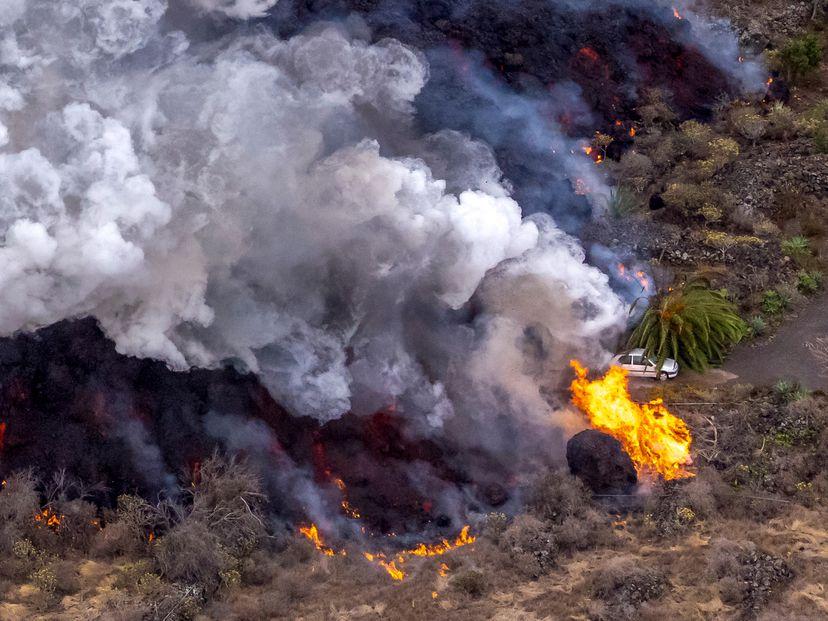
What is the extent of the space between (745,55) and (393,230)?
1951cm

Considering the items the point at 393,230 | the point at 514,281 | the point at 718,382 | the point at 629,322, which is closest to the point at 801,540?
the point at 718,382

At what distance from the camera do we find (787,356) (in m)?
29.5

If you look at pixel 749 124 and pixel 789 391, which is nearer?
pixel 789 391

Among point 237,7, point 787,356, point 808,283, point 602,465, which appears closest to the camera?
point 602,465

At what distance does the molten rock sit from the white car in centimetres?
318

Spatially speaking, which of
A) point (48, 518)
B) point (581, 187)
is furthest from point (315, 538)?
point (581, 187)

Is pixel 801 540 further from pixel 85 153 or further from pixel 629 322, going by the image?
pixel 85 153

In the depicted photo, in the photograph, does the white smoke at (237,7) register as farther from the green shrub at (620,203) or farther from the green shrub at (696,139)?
the green shrub at (696,139)

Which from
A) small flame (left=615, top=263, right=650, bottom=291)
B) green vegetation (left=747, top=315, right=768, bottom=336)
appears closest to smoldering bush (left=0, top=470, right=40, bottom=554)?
small flame (left=615, top=263, right=650, bottom=291)

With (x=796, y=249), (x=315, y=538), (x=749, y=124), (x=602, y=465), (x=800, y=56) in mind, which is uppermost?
(x=800, y=56)

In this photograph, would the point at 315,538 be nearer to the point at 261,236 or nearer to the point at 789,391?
the point at 261,236

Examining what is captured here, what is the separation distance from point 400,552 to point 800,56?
1003 inches

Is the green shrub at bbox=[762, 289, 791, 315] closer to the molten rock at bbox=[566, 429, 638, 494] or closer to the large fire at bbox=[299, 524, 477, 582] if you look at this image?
the molten rock at bbox=[566, 429, 638, 494]

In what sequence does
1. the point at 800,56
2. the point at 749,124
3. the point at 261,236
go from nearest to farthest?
the point at 261,236
the point at 749,124
the point at 800,56
